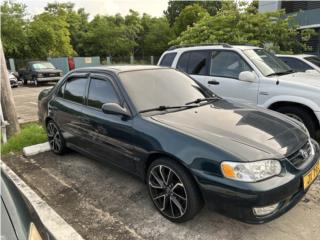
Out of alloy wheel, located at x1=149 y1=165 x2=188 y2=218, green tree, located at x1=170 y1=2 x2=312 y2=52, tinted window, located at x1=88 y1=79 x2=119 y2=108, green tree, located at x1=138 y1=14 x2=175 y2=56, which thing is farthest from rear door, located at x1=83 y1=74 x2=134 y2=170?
green tree, located at x1=138 y1=14 x2=175 y2=56

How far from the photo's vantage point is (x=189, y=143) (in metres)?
2.90

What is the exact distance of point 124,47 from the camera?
4056 centimetres

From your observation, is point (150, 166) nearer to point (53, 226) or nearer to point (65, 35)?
point (53, 226)

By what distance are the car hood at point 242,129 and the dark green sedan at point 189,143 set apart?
1cm

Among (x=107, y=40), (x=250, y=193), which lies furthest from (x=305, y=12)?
(x=107, y=40)

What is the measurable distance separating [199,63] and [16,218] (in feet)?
17.3

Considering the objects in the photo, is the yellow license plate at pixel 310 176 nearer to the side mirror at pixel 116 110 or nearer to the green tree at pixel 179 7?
the side mirror at pixel 116 110

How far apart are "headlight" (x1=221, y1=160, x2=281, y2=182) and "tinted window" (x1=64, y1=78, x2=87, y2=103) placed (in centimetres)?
259

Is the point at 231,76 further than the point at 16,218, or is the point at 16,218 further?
the point at 231,76

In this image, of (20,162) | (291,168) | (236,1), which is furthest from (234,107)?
(236,1)

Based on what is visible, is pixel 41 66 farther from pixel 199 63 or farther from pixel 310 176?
pixel 310 176

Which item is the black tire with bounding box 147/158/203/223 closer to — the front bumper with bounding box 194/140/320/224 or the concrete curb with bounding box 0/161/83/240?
the front bumper with bounding box 194/140/320/224

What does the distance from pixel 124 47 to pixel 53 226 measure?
39.1m

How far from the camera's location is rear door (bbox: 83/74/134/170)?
11.6 feet
